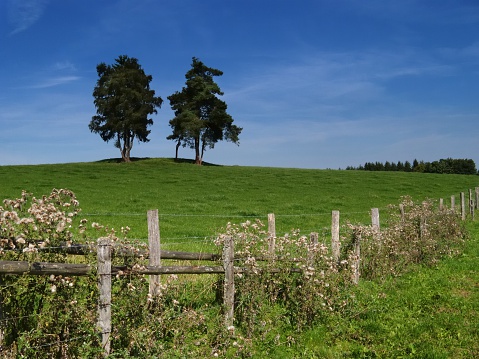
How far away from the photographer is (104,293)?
5.50m

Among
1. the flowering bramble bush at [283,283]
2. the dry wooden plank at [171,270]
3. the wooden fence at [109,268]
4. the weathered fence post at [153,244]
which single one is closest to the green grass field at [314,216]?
the flowering bramble bush at [283,283]

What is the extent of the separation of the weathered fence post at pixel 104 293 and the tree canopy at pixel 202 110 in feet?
175

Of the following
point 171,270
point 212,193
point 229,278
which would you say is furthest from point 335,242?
point 212,193

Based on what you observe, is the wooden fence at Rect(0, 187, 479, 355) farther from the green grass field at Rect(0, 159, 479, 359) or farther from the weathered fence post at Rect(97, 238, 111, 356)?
the green grass field at Rect(0, 159, 479, 359)

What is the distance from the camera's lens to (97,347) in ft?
17.9

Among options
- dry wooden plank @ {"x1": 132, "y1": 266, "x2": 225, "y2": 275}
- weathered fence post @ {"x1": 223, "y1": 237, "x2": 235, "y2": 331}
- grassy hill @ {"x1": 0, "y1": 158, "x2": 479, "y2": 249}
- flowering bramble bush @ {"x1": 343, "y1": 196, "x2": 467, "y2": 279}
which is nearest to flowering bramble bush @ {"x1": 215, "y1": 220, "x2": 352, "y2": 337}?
weathered fence post @ {"x1": 223, "y1": 237, "x2": 235, "y2": 331}

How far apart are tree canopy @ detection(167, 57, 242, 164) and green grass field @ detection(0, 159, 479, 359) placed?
35.2 ft

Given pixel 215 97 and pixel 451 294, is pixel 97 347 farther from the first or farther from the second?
pixel 215 97

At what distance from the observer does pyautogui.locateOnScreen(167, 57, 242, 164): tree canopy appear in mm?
59812

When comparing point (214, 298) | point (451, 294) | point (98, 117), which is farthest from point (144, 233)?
point (98, 117)

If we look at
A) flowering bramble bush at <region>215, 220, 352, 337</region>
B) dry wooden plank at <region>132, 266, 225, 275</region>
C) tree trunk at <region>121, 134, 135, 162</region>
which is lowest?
flowering bramble bush at <region>215, 220, 352, 337</region>

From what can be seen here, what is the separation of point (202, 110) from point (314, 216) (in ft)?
131

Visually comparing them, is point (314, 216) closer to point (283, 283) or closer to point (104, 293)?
point (283, 283)

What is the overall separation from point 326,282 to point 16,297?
17.0 feet
